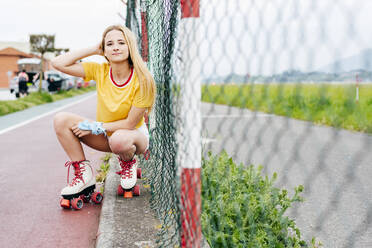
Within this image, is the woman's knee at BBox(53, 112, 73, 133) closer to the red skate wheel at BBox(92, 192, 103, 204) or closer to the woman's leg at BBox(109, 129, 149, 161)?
the woman's leg at BBox(109, 129, 149, 161)

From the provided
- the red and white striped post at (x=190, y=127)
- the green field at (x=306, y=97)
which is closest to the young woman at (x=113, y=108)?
the red and white striped post at (x=190, y=127)

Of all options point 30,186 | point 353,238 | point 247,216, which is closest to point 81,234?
point 247,216

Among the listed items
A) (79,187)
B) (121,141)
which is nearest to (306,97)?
(121,141)

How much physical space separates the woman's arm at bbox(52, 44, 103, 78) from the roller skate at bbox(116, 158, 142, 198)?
2.54 ft

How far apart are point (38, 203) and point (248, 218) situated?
5.72 feet

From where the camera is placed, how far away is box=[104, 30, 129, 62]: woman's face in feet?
9.08

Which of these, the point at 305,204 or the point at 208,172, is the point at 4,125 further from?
the point at 305,204

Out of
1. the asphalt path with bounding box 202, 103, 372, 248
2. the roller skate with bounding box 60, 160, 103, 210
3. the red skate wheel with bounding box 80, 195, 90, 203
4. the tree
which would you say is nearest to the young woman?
the roller skate with bounding box 60, 160, 103, 210

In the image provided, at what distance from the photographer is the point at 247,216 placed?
238 cm

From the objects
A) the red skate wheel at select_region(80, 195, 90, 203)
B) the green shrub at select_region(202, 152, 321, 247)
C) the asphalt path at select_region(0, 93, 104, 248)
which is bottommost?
the asphalt path at select_region(0, 93, 104, 248)

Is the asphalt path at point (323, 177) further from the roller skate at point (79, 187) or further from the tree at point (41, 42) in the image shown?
the tree at point (41, 42)

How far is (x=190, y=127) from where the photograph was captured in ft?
5.62

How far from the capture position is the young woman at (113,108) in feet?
9.02

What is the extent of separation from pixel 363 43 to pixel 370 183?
3.03 m
